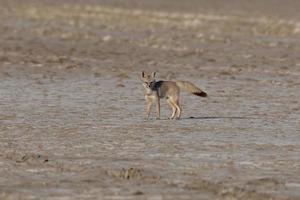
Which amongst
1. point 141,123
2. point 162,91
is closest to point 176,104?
point 162,91

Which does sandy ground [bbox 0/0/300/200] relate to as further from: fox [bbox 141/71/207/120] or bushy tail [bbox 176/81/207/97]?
bushy tail [bbox 176/81/207/97]

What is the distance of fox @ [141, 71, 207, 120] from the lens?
15.2 meters

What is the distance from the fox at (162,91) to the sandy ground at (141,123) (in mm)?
294

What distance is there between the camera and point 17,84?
20578 millimetres

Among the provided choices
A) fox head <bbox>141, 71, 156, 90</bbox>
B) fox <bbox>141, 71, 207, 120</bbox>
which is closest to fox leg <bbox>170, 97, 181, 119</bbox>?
fox <bbox>141, 71, 207, 120</bbox>

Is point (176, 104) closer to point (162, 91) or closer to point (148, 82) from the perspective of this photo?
point (162, 91)

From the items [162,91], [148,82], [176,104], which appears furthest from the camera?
Answer: [176,104]

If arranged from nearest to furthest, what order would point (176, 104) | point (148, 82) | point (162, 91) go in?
point (148, 82) < point (162, 91) < point (176, 104)

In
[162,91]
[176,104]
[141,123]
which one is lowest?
[141,123]

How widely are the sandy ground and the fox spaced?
0.29 meters

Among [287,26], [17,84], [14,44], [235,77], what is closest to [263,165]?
[17,84]

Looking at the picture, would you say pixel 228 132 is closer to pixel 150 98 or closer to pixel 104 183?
pixel 150 98

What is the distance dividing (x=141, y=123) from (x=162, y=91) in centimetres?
58

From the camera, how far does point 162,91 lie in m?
15.4
